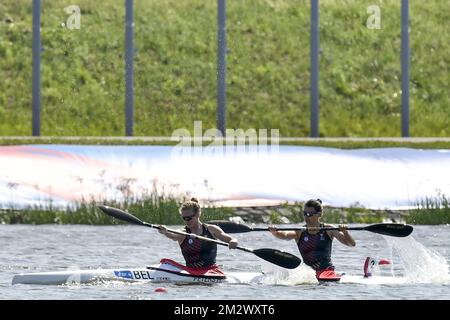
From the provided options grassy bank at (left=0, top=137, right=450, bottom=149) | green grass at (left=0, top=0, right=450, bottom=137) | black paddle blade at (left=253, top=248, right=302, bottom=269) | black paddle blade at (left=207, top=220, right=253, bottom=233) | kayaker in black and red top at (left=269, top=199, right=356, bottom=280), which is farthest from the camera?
green grass at (left=0, top=0, right=450, bottom=137)

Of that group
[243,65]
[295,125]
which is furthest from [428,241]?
[243,65]

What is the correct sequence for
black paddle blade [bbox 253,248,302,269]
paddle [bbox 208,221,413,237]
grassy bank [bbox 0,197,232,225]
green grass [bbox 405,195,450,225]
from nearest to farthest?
1. black paddle blade [bbox 253,248,302,269]
2. paddle [bbox 208,221,413,237]
3. grassy bank [bbox 0,197,232,225]
4. green grass [bbox 405,195,450,225]

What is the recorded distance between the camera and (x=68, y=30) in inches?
2110

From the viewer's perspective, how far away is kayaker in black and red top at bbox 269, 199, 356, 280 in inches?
851

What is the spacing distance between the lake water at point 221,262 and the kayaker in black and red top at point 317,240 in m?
0.16

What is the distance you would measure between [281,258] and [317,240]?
2.61 feet

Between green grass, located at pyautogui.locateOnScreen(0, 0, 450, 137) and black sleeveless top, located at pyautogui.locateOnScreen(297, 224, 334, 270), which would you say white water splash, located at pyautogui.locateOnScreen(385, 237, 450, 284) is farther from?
green grass, located at pyautogui.locateOnScreen(0, 0, 450, 137)

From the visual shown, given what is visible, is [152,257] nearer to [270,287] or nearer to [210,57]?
[270,287]

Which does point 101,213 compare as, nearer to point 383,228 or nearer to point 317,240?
point 317,240

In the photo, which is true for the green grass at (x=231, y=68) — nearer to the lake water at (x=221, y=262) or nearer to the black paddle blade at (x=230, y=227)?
the lake water at (x=221, y=262)

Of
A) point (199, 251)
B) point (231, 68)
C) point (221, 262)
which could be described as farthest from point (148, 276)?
point (231, 68)

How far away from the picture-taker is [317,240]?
21812mm

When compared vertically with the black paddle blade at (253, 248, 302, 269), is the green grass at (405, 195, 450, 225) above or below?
below

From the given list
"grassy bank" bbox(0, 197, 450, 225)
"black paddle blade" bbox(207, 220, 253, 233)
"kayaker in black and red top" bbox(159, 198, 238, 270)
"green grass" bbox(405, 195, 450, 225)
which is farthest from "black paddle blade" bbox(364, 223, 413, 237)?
"green grass" bbox(405, 195, 450, 225)
